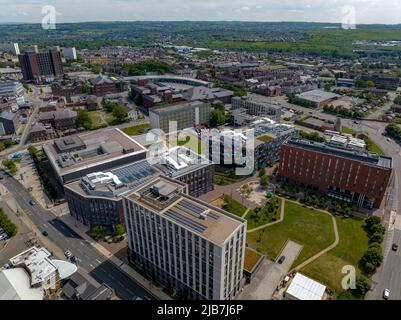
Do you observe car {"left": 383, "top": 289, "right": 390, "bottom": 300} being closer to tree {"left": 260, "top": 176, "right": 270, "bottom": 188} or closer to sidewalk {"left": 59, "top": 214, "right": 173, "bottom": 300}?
sidewalk {"left": 59, "top": 214, "right": 173, "bottom": 300}

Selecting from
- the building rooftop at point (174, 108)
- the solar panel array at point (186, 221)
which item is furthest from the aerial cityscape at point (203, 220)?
the building rooftop at point (174, 108)

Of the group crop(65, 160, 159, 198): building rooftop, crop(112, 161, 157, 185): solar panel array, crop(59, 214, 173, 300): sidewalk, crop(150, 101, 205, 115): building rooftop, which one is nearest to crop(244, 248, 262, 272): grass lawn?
crop(59, 214, 173, 300): sidewalk

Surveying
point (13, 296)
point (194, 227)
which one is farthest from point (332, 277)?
point (13, 296)

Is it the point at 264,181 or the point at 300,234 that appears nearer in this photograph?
the point at 300,234

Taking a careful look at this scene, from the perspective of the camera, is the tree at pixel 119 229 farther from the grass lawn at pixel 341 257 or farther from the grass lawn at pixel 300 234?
the grass lawn at pixel 341 257

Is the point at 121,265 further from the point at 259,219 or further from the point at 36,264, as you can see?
the point at 259,219

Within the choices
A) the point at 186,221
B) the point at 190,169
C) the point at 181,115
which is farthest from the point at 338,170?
the point at 181,115
